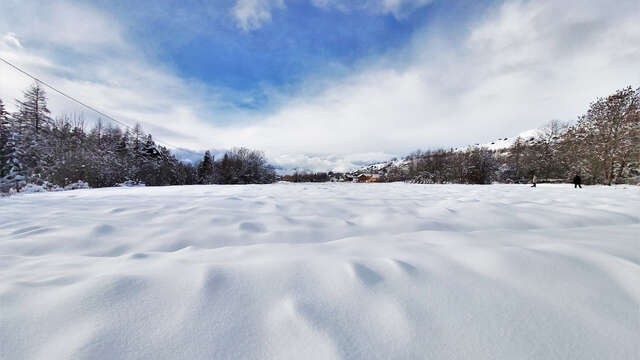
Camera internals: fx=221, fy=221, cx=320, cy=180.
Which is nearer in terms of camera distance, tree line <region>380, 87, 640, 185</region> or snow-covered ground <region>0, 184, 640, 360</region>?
snow-covered ground <region>0, 184, 640, 360</region>

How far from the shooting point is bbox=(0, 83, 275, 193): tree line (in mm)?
14750

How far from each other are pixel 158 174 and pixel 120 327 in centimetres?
2734

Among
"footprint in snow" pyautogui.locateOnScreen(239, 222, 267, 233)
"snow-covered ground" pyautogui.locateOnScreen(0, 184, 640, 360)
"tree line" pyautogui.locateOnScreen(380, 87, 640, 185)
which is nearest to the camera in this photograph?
"snow-covered ground" pyautogui.locateOnScreen(0, 184, 640, 360)

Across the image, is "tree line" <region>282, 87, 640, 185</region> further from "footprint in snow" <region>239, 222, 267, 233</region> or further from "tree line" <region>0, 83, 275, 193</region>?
"tree line" <region>0, 83, 275, 193</region>

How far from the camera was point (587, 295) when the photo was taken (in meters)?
0.80

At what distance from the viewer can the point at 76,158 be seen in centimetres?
1625

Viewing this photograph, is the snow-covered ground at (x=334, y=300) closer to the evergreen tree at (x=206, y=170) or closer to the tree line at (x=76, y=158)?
the tree line at (x=76, y=158)

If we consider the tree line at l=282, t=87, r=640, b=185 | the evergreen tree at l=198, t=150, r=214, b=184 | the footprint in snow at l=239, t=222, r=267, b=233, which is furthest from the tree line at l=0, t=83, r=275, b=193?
the tree line at l=282, t=87, r=640, b=185

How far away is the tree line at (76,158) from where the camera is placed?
14.8 meters

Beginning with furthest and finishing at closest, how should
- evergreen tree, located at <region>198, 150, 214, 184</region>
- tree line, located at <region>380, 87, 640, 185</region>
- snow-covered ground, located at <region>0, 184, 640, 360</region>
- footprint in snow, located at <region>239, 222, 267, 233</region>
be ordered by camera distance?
evergreen tree, located at <region>198, 150, 214, 184</region>
tree line, located at <region>380, 87, 640, 185</region>
footprint in snow, located at <region>239, 222, 267, 233</region>
snow-covered ground, located at <region>0, 184, 640, 360</region>

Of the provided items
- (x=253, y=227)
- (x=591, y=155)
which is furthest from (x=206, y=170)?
(x=591, y=155)

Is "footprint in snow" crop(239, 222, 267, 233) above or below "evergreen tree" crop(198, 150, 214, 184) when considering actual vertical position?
below

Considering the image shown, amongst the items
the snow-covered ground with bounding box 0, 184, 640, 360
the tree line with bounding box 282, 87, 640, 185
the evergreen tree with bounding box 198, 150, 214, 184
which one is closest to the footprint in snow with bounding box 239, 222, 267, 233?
the snow-covered ground with bounding box 0, 184, 640, 360

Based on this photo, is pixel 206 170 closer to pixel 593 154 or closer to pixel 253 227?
pixel 253 227
